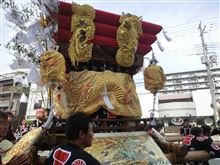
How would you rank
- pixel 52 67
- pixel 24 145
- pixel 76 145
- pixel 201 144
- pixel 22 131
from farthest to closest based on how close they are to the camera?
pixel 22 131, pixel 201 144, pixel 52 67, pixel 24 145, pixel 76 145

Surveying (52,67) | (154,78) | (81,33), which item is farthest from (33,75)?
(154,78)

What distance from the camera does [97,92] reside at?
12.1 ft

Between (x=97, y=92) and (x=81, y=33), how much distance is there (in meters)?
0.78

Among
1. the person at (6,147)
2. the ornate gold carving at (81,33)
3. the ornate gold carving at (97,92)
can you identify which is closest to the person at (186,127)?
the ornate gold carving at (97,92)

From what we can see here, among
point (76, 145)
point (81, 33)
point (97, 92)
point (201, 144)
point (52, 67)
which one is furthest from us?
point (201, 144)

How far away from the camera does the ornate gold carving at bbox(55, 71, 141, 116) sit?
11.7ft

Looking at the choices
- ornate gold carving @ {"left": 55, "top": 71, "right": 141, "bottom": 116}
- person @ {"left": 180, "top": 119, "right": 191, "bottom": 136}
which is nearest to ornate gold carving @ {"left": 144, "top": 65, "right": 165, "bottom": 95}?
ornate gold carving @ {"left": 55, "top": 71, "right": 141, "bottom": 116}

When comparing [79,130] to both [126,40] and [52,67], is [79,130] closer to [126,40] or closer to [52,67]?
[52,67]

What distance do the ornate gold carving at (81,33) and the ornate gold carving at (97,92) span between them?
0.83ft

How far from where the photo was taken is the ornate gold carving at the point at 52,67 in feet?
9.78

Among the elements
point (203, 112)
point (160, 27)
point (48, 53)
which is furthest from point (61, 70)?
point (203, 112)

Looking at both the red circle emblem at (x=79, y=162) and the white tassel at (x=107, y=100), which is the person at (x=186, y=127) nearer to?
the white tassel at (x=107, y=100)

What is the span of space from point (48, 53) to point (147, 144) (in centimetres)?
154

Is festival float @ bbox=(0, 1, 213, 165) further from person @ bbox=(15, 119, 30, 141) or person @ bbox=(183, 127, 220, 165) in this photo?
person @ bbox=(15, 119, 30, 141)
